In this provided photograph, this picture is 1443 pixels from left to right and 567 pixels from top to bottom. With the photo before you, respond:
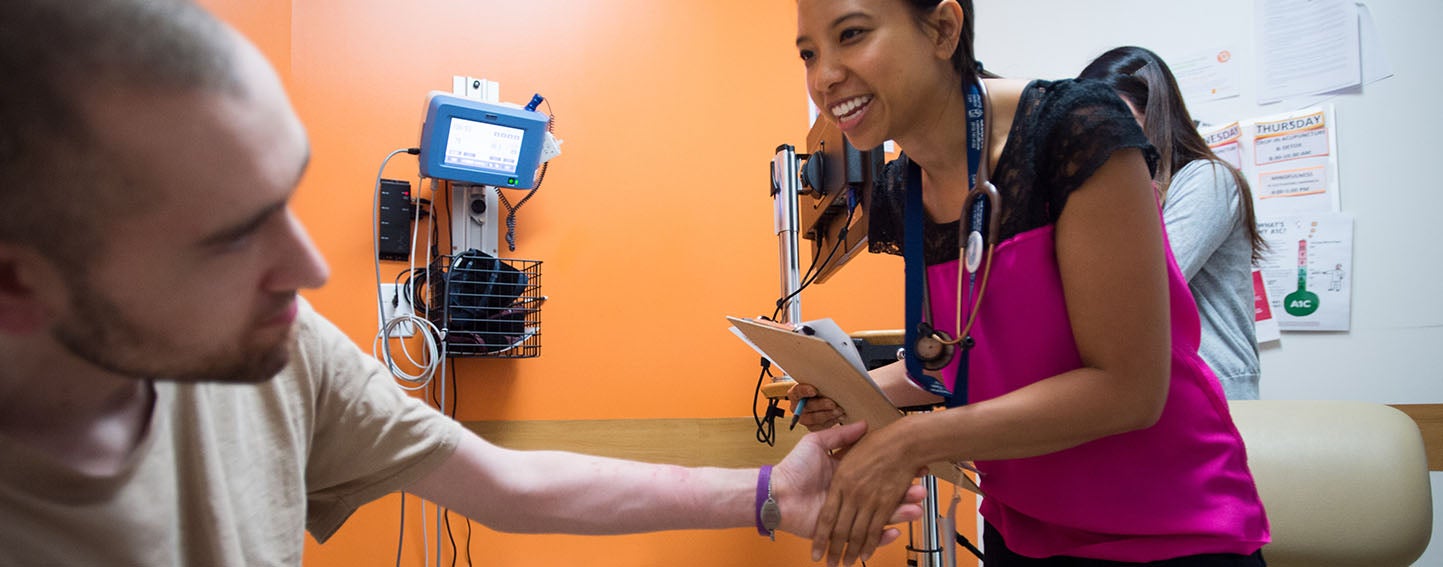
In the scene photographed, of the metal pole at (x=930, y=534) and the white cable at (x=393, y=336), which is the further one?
the white cable at (x=393, y=336)

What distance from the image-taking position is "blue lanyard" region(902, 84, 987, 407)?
1.02m

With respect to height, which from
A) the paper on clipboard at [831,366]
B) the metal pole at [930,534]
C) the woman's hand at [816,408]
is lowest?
the metal pole at [930,534]

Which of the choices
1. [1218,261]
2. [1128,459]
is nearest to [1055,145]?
[1128,459]

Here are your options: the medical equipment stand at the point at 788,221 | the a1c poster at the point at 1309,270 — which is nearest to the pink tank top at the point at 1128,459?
the medical equipment stand at the point at 788,221

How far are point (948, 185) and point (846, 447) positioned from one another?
0.37 meters

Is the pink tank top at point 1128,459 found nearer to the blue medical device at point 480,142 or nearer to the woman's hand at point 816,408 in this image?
the woman's hand at point 816,408

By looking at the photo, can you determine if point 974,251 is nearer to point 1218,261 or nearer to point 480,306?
point 1218,261

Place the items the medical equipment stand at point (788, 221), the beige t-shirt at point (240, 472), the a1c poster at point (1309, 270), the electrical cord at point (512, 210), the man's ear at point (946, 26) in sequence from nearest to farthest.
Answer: the beige t-shirt at point (240, 472)
the man's ear at point (946, 26)
the medical equipment stand at point (788, 221)
the a1c poster at point (1309, 270)
the electrical cord at point (512, 210)

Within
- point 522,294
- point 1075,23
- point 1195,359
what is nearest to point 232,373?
point 1195,359

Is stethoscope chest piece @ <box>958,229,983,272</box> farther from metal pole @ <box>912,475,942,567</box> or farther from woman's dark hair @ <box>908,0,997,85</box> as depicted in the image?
metal pole @ <box>912,475,942,567</box>

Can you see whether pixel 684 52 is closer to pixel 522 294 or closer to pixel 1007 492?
pixel 522 294

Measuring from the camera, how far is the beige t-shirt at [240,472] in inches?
22.5

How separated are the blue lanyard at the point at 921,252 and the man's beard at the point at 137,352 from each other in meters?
0.73

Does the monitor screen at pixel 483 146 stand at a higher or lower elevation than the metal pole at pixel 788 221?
higher
